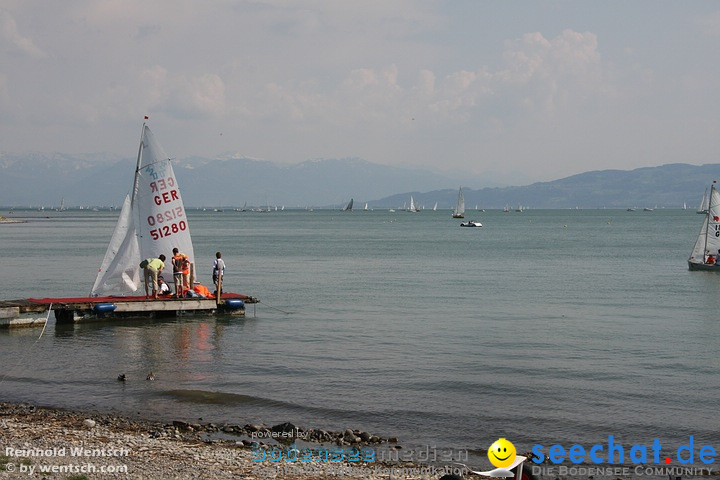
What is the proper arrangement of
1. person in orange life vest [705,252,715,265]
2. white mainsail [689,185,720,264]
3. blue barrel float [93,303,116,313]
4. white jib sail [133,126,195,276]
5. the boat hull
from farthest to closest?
person in orange life vest [705,252,715,265]
the boat hull
white mainsail [689,185,720,264]
white jib sail [133,126,195,276]
blue barrel float [93,303,116,313]

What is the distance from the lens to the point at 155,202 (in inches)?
1225

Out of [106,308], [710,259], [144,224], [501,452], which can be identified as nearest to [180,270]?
[144,224]

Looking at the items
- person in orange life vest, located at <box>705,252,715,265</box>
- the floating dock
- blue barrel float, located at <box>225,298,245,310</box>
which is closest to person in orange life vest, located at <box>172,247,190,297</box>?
the floating dock

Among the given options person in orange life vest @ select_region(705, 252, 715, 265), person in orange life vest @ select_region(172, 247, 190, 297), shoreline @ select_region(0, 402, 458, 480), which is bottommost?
shoreline @ select_region(0, 402, 458, 480)

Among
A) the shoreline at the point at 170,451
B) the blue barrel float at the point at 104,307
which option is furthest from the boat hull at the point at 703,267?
the shoreline at the point at 170,451

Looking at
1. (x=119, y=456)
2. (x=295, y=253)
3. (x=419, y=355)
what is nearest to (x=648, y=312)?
(x=419, y=355)

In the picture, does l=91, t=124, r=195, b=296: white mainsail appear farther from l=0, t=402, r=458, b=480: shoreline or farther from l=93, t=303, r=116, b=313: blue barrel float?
l=0, t=402, r=458, b=480: shoreline

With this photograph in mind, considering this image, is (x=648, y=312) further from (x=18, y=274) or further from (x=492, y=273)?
(x=18, y=274)

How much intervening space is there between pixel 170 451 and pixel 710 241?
49239 mm

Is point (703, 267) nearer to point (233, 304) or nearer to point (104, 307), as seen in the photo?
point (233, 304)

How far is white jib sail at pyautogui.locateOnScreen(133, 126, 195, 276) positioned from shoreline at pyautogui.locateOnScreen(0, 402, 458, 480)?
14.6 metres

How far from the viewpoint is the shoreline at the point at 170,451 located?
12242 mm

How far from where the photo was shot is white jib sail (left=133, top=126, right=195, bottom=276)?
30812 millimetres

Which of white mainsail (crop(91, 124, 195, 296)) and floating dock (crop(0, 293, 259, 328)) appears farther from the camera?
white mainsail (crop(91, 124, 195, 296))
